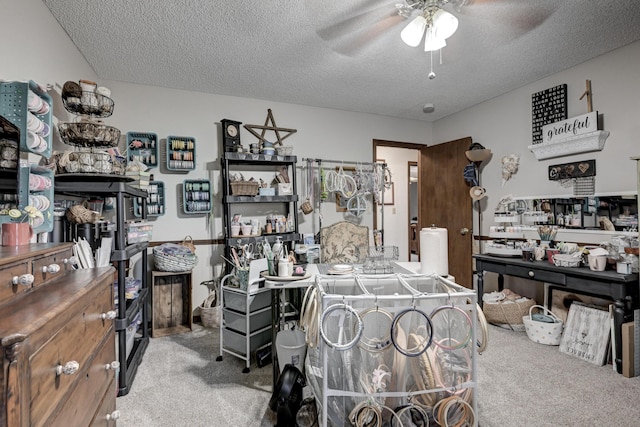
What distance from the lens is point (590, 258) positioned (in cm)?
262

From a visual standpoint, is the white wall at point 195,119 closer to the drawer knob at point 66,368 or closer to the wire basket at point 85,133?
the wire basket at point 85,133

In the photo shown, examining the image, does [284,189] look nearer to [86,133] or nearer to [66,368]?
[86,133]

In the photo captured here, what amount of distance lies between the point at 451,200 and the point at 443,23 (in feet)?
9.38

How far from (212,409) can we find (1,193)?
1583 mm

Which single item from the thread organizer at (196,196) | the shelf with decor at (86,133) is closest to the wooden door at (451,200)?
the thread organizer at (196,196)

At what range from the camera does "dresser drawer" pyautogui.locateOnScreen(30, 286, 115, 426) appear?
0.69m

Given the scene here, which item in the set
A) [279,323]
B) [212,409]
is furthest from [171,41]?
[212,409]

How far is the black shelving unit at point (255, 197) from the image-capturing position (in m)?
3.53

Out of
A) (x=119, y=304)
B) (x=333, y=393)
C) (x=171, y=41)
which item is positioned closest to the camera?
(x=333, y=393)

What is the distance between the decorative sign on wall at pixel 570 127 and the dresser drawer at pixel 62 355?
3.91m

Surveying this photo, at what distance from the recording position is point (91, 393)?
42.0 inches

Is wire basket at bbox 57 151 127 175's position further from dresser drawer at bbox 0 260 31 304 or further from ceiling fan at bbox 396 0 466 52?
ceiling fan at bbox 396 0 466 52

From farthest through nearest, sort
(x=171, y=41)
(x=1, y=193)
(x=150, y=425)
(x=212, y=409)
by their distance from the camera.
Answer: (x=171, y=41), (x=212, y=409), (x=150, y=425), (x=1, y=193)

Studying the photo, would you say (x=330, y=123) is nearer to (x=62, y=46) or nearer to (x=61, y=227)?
(x=62, y=46)
